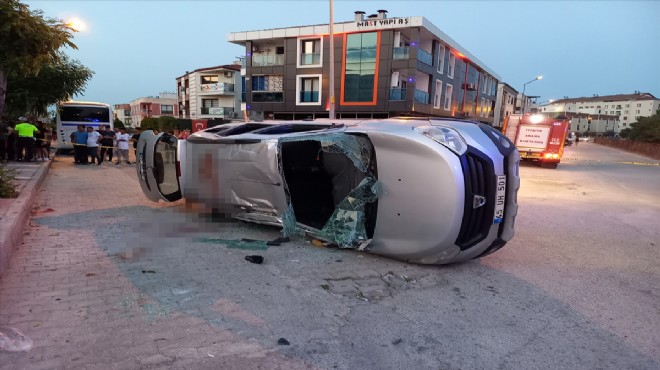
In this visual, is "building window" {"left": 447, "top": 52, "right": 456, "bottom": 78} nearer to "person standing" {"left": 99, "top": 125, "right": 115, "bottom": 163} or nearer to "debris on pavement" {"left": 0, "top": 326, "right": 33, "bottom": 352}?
"person standing" {"left": 99, "top": 125, "right": 115, "bottom": 163}

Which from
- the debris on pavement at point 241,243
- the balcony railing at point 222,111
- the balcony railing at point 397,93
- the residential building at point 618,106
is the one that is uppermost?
the residential building at point 618,106

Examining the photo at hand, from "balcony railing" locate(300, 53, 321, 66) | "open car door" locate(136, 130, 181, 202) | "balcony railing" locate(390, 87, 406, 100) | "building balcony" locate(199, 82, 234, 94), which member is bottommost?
"open car door" locate(136, 130, 181, 202)

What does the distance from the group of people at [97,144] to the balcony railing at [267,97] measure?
1977 cm

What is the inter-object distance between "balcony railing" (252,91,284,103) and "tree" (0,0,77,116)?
2659cm

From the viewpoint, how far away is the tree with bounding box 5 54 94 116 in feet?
57.9

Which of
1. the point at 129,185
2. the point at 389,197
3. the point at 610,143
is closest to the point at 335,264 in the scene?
the point at 389,197

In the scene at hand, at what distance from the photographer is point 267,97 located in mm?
35500

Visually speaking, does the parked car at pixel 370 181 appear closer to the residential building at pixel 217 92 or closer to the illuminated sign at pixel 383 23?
the illuminated sign at pixel 383 23

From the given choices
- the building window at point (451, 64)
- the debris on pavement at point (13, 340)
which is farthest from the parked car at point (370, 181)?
the building window at point (451, 64)

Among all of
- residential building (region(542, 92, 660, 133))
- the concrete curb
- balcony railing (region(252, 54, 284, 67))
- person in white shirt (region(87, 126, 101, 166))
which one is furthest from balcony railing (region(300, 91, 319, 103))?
residential building (region(542, 92, 660, 133))

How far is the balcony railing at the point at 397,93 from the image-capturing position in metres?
31.3

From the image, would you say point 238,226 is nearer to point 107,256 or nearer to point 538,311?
point 107,256

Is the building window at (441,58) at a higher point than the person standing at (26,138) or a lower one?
higher

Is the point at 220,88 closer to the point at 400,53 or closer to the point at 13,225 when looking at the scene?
the point at 400,53
